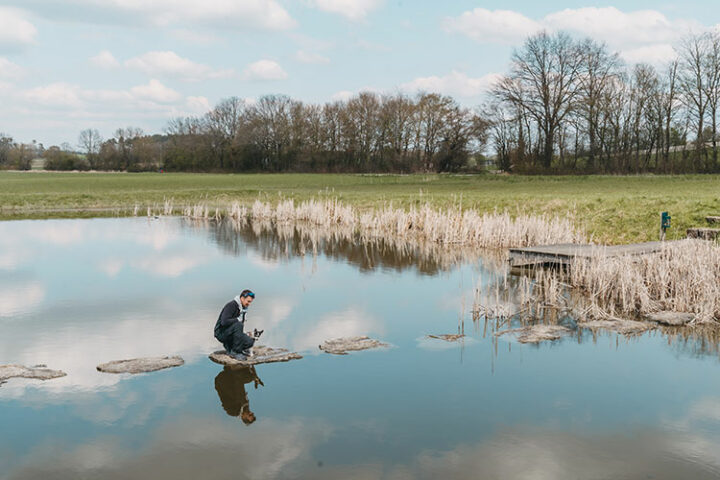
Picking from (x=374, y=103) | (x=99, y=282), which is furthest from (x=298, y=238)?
(x=374, y=103)

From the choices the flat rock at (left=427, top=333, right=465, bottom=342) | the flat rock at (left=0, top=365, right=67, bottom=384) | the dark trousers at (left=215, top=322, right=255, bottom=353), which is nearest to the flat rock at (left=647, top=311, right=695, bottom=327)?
the flat rock at (left=427, top=333, right=465, bottom=342)

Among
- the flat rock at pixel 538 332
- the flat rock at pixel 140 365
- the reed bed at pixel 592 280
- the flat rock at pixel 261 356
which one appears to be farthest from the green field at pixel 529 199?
the flat rock at pixel 140 365

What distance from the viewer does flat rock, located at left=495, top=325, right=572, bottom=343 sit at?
1021 centimetres

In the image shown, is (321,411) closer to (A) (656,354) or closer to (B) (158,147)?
(A) (656,354)

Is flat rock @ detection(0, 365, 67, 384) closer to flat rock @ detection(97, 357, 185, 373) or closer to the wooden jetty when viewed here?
flat rock @ detection(97, 357, 185, 373)

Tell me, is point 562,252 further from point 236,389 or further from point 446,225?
point 236,389

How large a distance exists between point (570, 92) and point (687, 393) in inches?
1861

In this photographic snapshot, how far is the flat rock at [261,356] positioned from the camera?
8961mm

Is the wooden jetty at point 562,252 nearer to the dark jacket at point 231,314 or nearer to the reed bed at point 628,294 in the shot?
the reed bed at point 628,294

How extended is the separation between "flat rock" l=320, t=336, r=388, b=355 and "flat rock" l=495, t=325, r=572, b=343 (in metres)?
2.05

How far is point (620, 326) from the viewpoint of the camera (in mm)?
10883

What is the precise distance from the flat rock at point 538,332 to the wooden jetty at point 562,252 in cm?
441

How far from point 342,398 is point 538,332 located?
13.6 feet

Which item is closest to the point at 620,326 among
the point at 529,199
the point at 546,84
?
the point at 529,199
